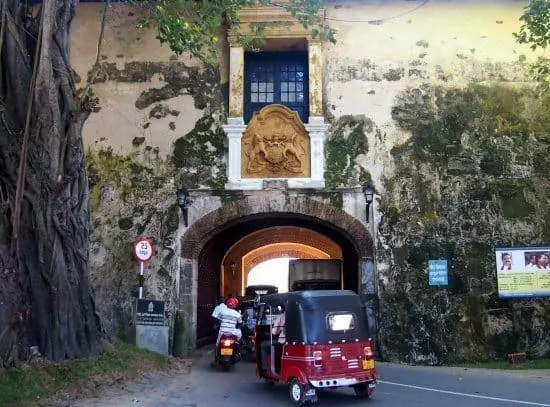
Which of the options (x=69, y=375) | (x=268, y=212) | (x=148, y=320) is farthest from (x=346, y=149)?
(x=69, y=375)

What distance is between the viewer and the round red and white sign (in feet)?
38.7

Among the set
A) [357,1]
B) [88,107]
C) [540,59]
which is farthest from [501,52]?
[88,107]

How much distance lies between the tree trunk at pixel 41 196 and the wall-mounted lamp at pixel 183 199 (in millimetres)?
3348

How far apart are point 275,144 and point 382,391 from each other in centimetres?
580

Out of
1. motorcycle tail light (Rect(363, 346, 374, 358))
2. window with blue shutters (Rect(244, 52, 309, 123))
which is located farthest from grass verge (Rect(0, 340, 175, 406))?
window with blue shutters (Rect(244, 52, 309, 123))

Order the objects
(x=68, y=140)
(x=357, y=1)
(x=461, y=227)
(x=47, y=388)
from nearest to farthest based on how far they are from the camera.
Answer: (x=47, y=388)
(x=68, y=140)
(x=461, y=227)
(x=357, y=1)

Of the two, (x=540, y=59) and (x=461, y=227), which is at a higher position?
(x=540, y=59)

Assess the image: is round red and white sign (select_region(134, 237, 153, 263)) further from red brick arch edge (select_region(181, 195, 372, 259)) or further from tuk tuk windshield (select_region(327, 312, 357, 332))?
tuk tuk windshield (select_region(327, 312, 357, 332))

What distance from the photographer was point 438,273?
40.0ft

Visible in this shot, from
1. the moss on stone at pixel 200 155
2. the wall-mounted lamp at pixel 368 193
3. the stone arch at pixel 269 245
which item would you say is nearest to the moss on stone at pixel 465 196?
the wall-mounted lamp at pixel 368 193

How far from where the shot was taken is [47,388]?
739 cm

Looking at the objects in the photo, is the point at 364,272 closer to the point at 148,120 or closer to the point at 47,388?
the point at 148,120

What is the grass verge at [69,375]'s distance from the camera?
693cm

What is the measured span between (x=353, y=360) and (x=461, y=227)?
5681 millimetres
